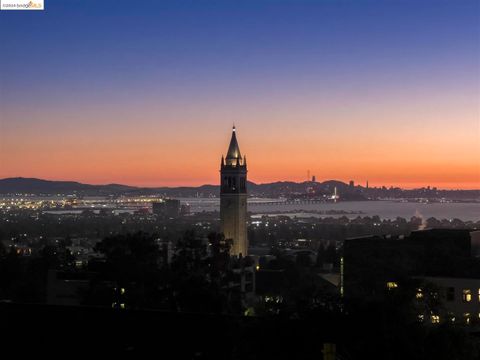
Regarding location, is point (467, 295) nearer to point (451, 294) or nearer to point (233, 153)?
point (451, 294)

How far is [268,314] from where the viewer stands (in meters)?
21.7

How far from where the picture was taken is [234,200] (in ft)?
345

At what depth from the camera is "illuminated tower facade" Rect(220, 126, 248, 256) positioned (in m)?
102

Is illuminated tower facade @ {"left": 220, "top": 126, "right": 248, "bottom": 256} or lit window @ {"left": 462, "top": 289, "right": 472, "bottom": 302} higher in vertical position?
illuminated tower facade @ {"left": 220, "top": 126, "right": 248, "bottom": 256}

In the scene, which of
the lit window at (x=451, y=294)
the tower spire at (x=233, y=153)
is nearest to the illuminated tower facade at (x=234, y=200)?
the tower spire at (x=233, y=153)

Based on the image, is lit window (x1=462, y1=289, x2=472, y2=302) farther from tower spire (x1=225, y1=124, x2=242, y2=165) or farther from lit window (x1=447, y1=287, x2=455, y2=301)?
tower spire (x1=225, y1=124, x2=242, y2=165)

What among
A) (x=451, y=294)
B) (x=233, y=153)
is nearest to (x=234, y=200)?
(x=233, y=153)

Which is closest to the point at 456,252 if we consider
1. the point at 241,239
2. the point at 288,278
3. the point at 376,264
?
the point at 376,264

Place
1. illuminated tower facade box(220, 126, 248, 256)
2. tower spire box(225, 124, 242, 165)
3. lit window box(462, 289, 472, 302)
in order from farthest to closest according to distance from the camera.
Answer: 1. tower spire box(225, 124, 242, 165)
2. illuminated tower facade box(220, 126, 248, 256)
3. lit window box(462, 289, 472, 302)

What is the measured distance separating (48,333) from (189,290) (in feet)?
44.8

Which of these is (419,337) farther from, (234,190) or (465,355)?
(234,190)

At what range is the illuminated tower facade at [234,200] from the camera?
101938 millimetres

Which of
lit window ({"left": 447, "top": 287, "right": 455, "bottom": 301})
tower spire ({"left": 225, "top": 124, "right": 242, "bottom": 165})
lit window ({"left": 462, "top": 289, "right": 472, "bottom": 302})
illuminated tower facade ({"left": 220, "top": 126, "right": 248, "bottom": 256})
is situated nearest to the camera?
lit window ({"left": 462, "top": 289, "right": 472, "bottom": 302})

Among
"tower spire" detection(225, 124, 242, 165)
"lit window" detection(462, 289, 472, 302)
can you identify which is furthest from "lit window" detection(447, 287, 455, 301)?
"tower spire" detection(225, 124, 242, 165)
